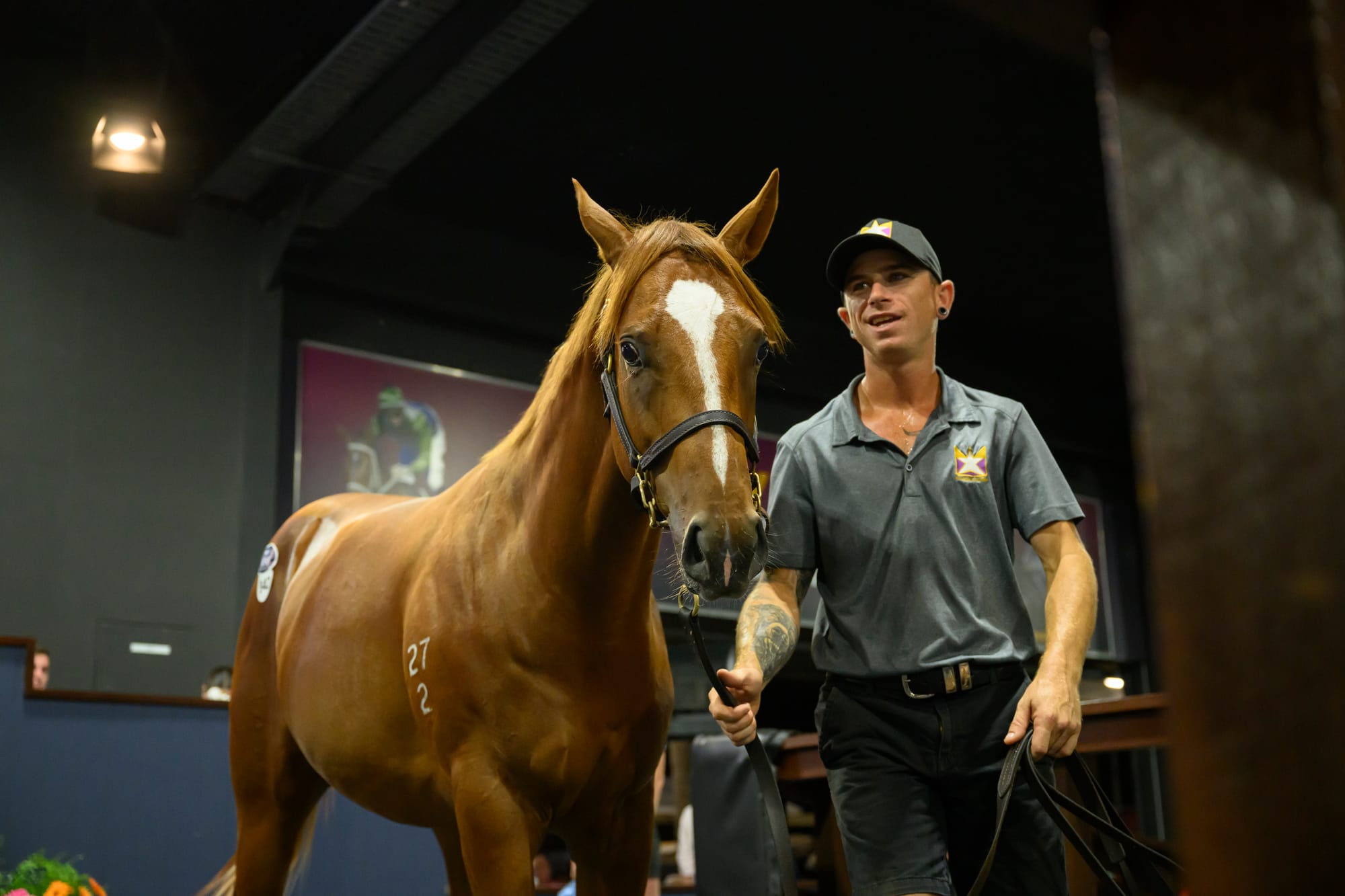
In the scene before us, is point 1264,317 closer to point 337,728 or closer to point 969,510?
point 969,510

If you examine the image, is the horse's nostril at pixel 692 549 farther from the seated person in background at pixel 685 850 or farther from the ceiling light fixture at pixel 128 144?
the ceiling light fixture at pixel 128 144

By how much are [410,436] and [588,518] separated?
8.33 metres

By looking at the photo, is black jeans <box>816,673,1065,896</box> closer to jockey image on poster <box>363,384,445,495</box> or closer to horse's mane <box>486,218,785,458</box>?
horse's mane <box>486,218,785,458</box>

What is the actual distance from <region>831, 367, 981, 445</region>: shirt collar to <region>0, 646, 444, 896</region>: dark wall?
438 centimetres

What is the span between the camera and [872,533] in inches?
93.1

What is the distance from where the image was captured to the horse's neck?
7.89 ft

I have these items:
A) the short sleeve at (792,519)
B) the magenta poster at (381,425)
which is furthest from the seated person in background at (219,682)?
the short sleeve at (792,519)

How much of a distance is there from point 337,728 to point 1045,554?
1.70 metres

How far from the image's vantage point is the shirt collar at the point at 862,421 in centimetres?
244

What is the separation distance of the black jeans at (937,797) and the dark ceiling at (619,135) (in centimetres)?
627

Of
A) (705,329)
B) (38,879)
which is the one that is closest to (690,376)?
(705,329)

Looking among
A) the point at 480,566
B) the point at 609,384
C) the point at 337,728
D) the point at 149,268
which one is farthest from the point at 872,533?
the point at 149,268

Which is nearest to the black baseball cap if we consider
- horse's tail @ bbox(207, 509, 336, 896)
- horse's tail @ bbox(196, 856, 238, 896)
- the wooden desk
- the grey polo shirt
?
the grey polo shirt

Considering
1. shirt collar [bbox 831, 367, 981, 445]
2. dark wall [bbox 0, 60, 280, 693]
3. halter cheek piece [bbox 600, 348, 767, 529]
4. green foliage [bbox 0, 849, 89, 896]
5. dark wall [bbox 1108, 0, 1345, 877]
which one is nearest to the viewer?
dark wall [bbox 1108, 0, 1345, 877]
